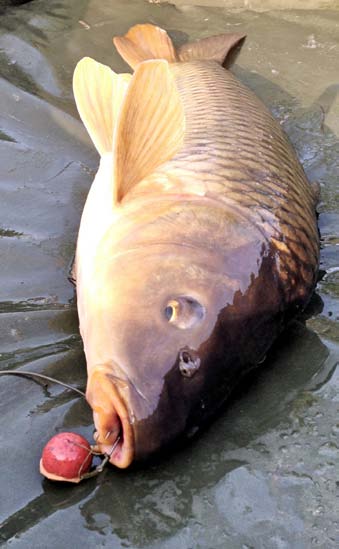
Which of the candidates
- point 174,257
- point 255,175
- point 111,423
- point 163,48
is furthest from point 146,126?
point 163,48

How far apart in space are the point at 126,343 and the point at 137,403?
21 cm

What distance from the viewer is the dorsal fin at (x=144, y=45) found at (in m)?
4.83

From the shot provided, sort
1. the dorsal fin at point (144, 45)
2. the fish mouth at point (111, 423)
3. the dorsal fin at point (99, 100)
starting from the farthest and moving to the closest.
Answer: the dorsal fin at point (144, 45)
the dorsal fin at point (99, 100)
the fish mouth at point (111, 423)

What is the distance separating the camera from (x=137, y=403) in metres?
2.15

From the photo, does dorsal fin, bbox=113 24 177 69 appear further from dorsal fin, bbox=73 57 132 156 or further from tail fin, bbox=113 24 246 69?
dorsal fin, bbox=73 57 132 156

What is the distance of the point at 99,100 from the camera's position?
3.27m

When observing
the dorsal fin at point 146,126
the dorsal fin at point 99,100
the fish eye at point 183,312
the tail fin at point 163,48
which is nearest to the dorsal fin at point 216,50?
the tail fin at point 163,48

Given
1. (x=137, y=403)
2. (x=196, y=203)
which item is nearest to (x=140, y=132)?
(x=196, y=203)

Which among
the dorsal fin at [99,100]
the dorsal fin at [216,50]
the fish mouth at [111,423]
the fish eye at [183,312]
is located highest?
the dorsal fin at [99,100]

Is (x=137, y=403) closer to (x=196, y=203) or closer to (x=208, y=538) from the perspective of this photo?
(x=208, y=538)

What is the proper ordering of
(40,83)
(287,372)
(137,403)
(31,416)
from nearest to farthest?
1. (137,403)
2. (31,416)
3. (287,372)
4. (40,83)

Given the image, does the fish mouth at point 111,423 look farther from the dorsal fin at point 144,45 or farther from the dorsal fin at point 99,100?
the dorsal fin at point 144,45

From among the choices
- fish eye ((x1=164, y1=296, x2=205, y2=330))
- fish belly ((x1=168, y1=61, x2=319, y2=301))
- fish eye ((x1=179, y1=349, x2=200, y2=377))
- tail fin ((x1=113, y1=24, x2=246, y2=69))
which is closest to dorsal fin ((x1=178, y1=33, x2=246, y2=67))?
tail fin ((x1=113, y1=24, x2=246, y2=69))

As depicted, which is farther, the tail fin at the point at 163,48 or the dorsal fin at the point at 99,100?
the tail fin at the point at 163,48
